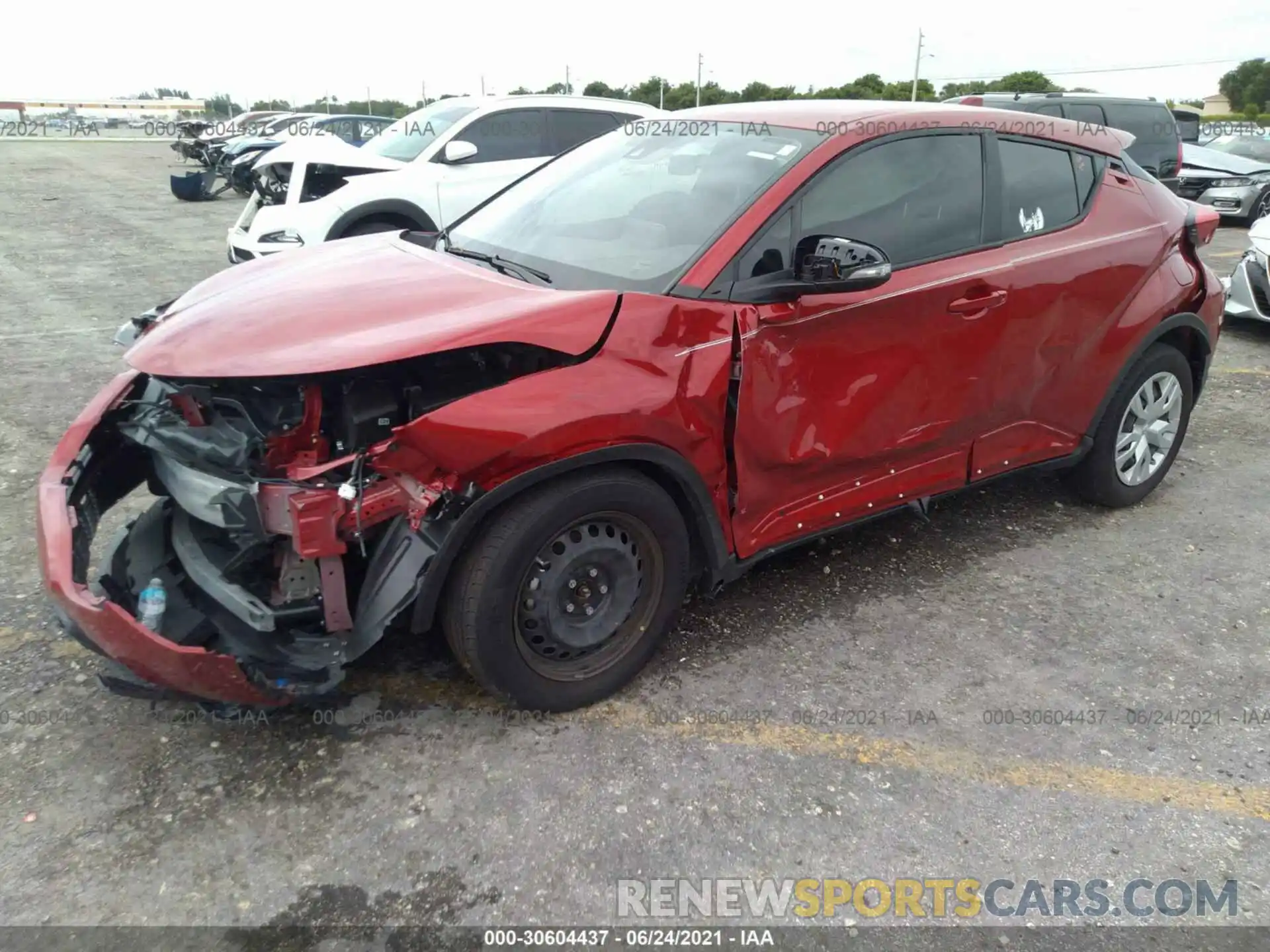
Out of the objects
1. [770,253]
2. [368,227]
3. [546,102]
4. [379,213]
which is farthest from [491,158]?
[770,253]

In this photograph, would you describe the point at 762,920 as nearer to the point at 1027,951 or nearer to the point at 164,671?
the point at 1027,951

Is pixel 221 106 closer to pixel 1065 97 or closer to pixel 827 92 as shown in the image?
pixel 827 92

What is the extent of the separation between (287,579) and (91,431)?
0.86 meters

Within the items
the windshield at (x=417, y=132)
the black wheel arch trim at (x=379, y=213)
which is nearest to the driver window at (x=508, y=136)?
the windshield at (x=417, y=132)

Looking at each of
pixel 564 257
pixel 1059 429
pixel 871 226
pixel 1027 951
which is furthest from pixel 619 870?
pixel 1059 429

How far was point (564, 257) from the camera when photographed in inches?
123

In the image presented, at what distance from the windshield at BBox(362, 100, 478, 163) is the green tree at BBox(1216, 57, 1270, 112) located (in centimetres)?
7015

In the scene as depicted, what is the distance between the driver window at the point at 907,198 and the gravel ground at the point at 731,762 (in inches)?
53.3

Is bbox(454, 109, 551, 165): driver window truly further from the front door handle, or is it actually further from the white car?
the front door handle

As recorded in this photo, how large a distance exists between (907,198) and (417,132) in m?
7.08

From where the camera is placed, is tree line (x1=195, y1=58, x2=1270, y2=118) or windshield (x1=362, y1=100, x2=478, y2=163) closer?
windshield (x1=362, y1=100, x2=478, y2=163)

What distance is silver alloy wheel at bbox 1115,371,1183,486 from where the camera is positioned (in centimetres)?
430

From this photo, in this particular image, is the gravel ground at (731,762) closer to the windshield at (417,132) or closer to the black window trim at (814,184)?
the black window trim at (814,184)

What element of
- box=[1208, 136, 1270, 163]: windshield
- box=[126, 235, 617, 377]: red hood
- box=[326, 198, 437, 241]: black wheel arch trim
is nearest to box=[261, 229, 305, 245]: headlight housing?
box=[326, 198, 437, 241]: black wheel arch trim
